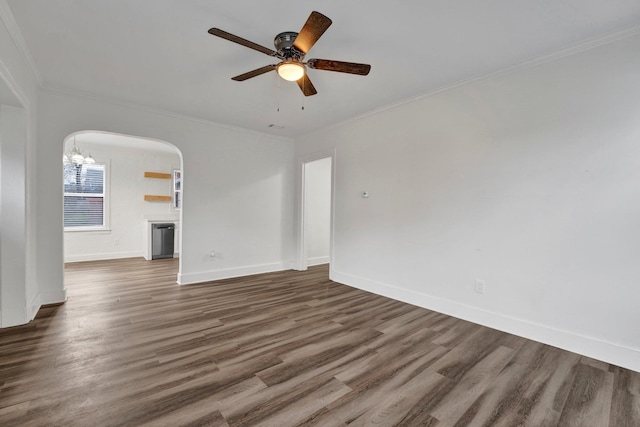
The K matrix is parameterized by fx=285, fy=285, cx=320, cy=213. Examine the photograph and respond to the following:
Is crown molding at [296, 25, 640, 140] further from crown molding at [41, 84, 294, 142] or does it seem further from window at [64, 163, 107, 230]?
window at [64, 163, 107, 230]

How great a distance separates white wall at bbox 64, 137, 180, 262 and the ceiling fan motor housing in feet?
18.8

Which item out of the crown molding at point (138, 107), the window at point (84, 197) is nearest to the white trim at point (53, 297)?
the crown molding at point (138, 107)

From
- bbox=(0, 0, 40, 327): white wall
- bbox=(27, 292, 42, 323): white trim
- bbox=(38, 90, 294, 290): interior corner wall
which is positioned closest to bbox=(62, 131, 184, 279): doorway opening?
bbox=(38, 90, 294, 290): interior corner wall

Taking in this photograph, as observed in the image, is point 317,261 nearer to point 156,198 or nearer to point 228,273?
point 228,273

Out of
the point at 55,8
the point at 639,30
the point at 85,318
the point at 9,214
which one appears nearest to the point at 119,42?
the point at 55,8

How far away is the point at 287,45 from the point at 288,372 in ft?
8.24

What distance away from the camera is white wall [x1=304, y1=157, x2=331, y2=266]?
5.80 metres

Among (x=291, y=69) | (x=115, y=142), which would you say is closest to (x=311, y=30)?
(x=291, y=69)

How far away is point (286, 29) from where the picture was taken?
2236mm

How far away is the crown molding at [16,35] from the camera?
2.03m

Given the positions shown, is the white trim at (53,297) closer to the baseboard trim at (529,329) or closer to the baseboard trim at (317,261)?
the baseboard trim at (317,261)

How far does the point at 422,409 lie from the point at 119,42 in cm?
359

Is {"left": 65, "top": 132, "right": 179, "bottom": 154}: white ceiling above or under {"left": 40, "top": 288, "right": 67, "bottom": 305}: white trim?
above

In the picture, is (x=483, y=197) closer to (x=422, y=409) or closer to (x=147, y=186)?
(x=422, y=409)
